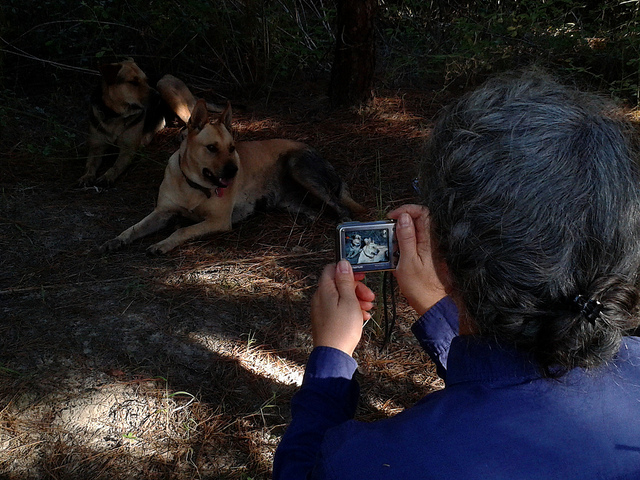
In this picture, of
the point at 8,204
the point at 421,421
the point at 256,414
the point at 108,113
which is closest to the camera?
the point at 421,421

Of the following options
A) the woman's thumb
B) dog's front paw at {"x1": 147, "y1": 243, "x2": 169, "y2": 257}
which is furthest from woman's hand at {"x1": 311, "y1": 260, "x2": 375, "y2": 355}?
dog's front paw at {"x1": 147, "y1": 243, "x2": 169, "y2": 257}

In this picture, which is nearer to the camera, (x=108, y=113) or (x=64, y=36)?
(x=108, y=113)

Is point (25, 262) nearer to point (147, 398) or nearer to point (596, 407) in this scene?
point (147, 398)

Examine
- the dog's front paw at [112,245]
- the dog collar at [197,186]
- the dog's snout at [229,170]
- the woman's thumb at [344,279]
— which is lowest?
the dog's front paw at [112,245]

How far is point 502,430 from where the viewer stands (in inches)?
39.9

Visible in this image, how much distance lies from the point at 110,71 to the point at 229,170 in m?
1.68

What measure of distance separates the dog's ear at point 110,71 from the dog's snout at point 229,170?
164 centimetres

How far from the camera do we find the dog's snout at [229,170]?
4.33 m

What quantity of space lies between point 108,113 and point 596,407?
16.6 ft

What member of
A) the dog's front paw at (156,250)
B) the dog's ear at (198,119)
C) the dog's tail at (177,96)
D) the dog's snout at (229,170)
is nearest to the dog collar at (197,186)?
the dog's snout at (229,170)

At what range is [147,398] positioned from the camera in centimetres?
254

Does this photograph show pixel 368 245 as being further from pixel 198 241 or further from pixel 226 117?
pixel 226 117

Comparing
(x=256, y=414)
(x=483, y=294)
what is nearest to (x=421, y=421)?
(x=483, y=294)

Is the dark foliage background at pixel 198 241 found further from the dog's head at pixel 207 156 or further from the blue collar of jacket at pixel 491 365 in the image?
the blue collar of jacket at pixel 491 365
